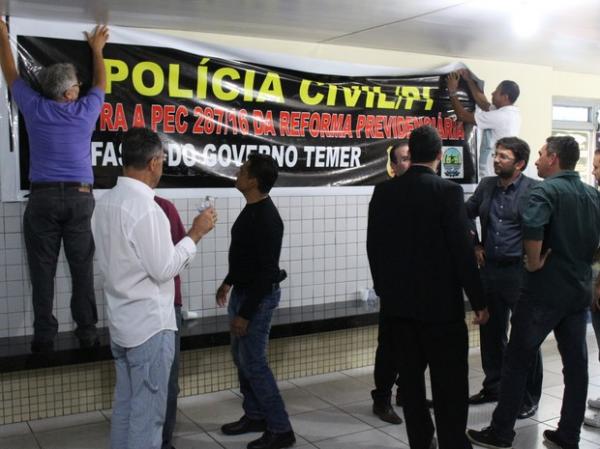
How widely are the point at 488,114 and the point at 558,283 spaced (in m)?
2.71

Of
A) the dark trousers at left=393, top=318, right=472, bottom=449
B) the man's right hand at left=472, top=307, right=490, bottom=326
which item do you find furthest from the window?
the dark trousers at left=393, top=318, right=472, bottom=449

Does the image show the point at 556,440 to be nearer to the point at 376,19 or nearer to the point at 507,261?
the point at 507,261

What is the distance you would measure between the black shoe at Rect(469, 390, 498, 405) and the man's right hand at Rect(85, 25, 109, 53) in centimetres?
332

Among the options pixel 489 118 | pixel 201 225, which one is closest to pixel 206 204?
pixel 201 225

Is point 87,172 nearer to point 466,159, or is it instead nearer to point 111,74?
point 111,74

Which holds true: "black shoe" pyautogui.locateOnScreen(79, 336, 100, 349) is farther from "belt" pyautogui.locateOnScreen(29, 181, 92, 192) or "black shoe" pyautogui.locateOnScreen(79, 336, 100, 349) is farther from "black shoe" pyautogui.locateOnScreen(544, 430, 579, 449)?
Result: "black shoe" pyautogui.locateOnScreen(544, 430, 579, 449)

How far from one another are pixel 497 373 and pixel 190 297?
2178 millimetres

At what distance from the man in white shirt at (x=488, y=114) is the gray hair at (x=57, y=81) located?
323 centimetres

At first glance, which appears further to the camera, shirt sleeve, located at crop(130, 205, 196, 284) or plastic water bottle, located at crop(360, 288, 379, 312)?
plastic water bottle, located at crop(360, 288, 379, 312)

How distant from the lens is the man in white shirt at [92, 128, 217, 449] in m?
2.48

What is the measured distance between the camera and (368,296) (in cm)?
541

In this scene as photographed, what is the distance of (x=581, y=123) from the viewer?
24.4ft

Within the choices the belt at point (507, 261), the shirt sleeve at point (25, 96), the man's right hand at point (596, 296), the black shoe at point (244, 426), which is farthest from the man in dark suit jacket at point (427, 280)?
the shirt sleeve at point (25, 96)

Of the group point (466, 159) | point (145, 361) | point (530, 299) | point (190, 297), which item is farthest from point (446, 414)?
point (466, 159)
